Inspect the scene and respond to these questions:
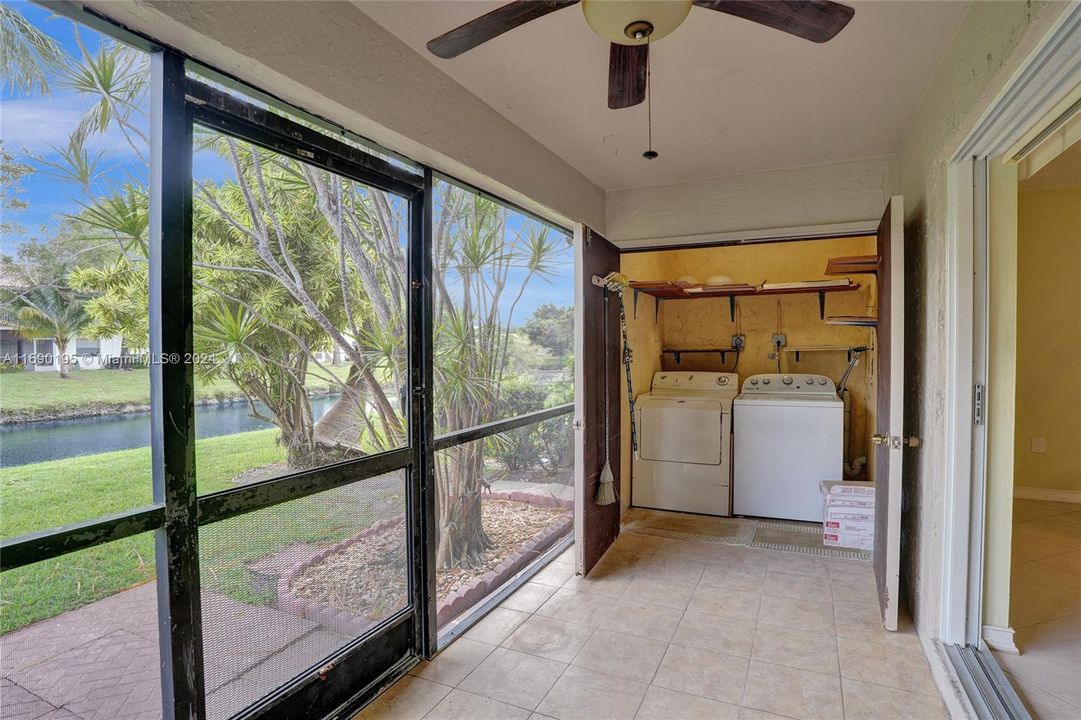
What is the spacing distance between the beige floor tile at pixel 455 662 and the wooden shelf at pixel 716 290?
242 cm

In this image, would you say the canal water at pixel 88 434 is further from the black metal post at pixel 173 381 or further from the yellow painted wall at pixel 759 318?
the yellow painted wall at pixel 759 318

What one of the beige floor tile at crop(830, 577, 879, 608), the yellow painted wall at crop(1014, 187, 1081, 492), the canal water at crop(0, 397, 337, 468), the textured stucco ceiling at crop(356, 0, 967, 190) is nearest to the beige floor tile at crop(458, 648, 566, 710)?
the canal water at crop(0, 397, 337, 468)

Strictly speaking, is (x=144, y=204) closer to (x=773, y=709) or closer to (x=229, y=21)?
(x=229, y=21)

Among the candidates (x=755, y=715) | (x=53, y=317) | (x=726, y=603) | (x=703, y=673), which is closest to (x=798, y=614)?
(x=726, y=603)

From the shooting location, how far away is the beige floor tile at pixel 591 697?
1797mm

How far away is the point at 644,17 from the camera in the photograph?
1.25 metres

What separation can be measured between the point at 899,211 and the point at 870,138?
2.15 feet

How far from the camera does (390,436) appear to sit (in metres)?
2.04

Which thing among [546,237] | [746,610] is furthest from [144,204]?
[746,610]

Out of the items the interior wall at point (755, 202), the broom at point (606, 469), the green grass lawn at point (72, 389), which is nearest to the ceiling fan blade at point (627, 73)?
the green grass lawn at point (72, 389)

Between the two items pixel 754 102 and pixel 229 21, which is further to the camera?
pixel 754 102

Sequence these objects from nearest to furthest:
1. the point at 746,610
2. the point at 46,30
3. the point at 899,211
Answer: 1. the point at 46,30
2. the point at 899,211
3. the point at 746,610

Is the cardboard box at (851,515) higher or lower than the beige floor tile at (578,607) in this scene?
higher

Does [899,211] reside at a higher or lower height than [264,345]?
higher
